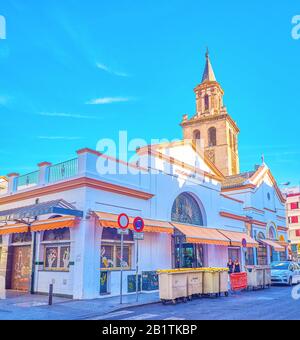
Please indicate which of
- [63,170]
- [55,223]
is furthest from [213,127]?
[55,223]

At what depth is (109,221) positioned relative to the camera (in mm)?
14898

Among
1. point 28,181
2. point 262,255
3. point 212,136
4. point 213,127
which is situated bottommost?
point 262,255

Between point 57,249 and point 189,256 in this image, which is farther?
point 189,256

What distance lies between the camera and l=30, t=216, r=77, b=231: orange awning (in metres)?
14.7

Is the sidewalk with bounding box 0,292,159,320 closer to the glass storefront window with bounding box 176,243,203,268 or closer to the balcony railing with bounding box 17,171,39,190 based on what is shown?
the balcony railing with bounding box 17,171,39,190

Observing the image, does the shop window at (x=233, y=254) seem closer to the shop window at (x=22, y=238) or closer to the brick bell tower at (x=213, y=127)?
the shop window at (x=22, y=238)

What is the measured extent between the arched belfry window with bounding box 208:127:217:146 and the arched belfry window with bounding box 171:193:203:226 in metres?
29.5

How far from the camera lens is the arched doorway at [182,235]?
2038 centimetres

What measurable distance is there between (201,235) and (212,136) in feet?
110

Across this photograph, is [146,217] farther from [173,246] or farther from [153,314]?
[153,314]

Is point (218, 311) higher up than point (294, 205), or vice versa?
point (294, 205)

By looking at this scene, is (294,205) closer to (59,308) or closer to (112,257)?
(112,257)

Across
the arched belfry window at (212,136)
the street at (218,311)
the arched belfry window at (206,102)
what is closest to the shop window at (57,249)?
the street at (218,311)
